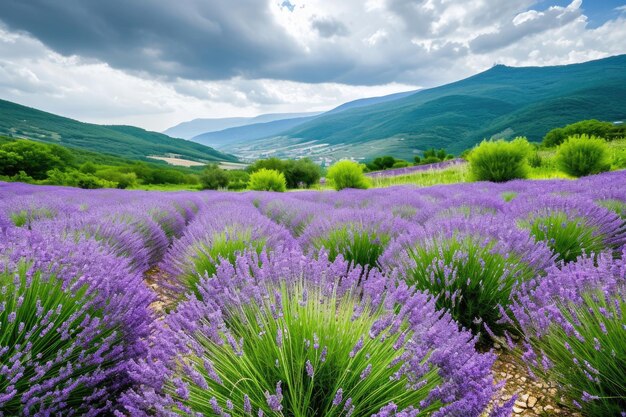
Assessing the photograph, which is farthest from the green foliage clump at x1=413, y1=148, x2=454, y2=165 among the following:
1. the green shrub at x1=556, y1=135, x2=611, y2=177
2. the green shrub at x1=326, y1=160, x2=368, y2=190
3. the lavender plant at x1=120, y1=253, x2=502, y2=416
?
the lavender plant at x1=120, y1=253, x2=502, y2=416

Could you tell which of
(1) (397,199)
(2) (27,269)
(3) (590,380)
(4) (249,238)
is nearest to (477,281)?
(3) (590,380)

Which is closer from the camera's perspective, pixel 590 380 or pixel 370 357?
pixel 370 357

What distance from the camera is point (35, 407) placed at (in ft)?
3.93

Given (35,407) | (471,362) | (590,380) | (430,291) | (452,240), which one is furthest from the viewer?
(452,240)

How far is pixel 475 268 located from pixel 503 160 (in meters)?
10.5

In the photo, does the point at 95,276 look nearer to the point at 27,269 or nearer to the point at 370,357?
the point at 27,269

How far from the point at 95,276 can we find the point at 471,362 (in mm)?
1747

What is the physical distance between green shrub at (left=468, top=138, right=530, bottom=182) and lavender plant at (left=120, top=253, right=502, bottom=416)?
11.4 meters

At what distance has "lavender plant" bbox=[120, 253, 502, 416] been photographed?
104 cm

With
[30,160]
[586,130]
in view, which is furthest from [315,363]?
[586,130]

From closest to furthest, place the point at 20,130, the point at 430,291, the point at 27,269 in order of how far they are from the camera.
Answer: the point at 27,269, the point at 430,291, the point at 20,130

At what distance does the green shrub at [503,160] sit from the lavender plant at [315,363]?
11434 millimetres

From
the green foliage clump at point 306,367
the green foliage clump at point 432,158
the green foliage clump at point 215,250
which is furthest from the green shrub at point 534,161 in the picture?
the green foliage clump at point 432,158

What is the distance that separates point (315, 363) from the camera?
3.83 ft
